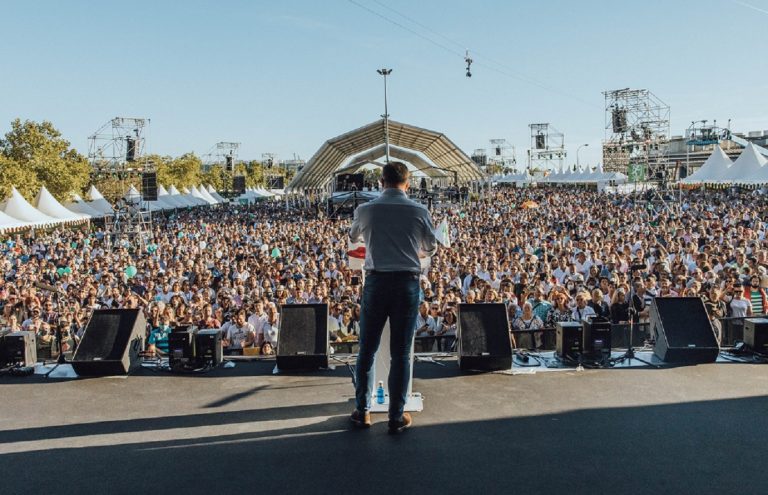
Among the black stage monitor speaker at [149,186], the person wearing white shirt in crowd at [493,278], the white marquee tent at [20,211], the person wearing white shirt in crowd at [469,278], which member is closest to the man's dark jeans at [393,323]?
the person wearing white shirt in crowd at [469,278]

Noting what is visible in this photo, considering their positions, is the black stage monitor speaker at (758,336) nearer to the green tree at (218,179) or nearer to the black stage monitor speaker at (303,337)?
the black stage monitor speaker at (303,337)

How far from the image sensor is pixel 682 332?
203 inches

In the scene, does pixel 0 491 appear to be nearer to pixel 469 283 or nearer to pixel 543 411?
pixel 543 411

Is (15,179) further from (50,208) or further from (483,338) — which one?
(483,338)

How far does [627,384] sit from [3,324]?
31.6 ft

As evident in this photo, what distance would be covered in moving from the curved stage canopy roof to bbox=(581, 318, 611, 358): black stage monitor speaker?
94.6ft

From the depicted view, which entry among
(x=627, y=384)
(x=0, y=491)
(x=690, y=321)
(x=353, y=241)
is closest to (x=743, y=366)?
(x=690, y=321)

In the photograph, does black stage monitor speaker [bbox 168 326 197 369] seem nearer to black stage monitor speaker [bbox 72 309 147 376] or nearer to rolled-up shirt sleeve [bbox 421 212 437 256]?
black stage monitor speaker [bbox 72 309 147 376]

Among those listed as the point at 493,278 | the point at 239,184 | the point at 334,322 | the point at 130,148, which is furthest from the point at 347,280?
the point at 239,184

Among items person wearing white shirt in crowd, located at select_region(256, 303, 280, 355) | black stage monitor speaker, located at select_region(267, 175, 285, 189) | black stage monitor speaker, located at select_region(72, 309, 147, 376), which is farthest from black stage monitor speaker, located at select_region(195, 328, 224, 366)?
black stage monitor speaker, located at select_region(267, 175, 285, 189)

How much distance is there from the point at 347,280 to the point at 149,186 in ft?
65.9

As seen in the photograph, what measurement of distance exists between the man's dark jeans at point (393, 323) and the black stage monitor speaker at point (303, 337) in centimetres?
149

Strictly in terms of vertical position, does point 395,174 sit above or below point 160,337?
above

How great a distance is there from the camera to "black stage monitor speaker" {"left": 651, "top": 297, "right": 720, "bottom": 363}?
198 inches
